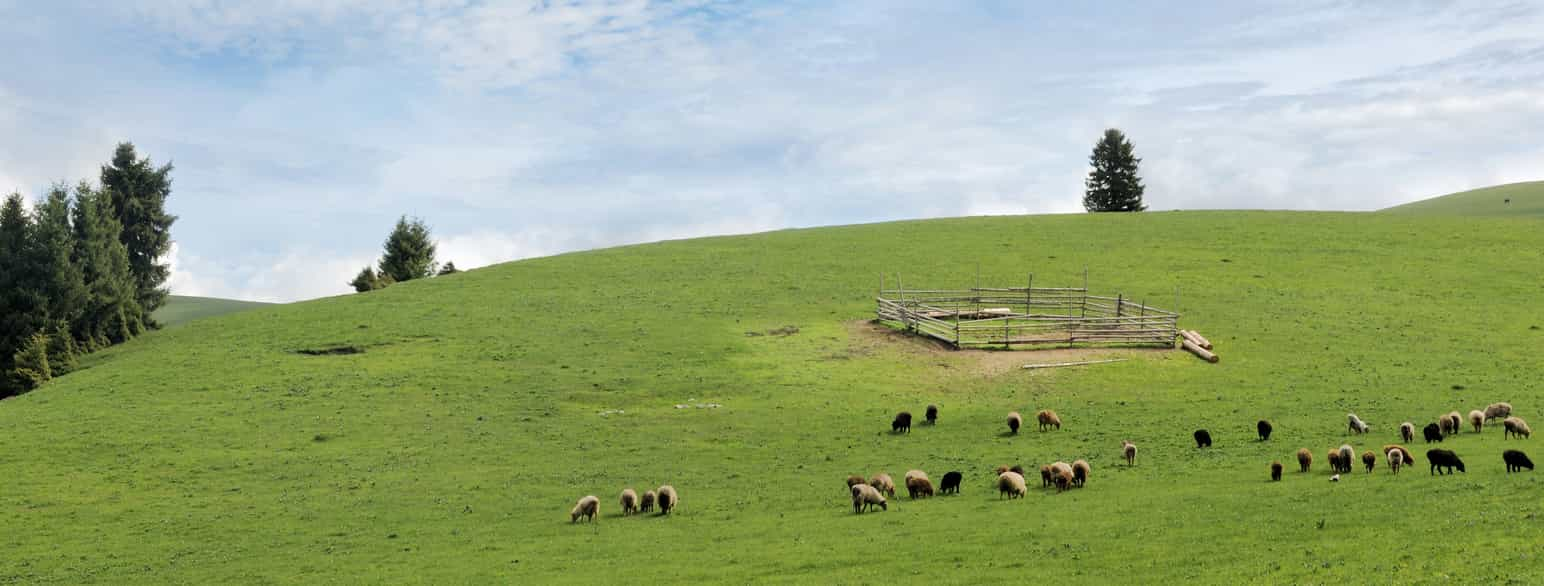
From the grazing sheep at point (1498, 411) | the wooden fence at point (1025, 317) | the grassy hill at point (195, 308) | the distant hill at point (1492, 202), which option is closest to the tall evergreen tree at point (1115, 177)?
the distant hill at point (1492, 202)

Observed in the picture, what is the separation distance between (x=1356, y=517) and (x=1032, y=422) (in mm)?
17051

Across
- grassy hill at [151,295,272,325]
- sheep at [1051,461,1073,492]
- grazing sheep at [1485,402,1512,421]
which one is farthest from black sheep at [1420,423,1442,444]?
grassy hill at [151,295,272,325]

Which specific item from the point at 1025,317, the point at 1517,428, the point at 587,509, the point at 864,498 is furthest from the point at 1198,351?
the point at 587,509

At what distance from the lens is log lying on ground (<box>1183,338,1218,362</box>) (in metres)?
47.1

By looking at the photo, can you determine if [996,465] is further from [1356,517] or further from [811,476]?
[1356,517]

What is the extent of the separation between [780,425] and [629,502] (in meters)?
11.2

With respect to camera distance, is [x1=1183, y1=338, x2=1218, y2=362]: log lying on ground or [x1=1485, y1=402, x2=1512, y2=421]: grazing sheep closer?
[x1=1485, y1=402, x2=1512, y2=421]: grazing sheep

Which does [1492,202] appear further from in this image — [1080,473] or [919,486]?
[919,486]

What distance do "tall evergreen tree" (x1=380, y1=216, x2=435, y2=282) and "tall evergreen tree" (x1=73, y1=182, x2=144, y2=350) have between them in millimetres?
18085

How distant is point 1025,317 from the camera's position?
51188mm

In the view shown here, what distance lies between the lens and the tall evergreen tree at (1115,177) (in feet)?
362

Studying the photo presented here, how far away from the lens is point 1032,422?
3816cm

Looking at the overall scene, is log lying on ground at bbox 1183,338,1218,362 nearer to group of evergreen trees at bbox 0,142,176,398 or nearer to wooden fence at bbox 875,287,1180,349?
wooden fence at bbox 875,287,1180,349

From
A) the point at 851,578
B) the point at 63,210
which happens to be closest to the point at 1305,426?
the point at 851,578
